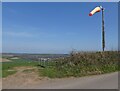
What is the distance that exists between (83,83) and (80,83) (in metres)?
0.13

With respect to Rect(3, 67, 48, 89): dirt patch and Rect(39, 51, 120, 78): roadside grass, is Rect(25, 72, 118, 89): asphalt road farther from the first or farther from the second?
Rect(39, 51, 120, 78): roadside grass

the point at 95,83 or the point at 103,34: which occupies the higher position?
the point at 103,34

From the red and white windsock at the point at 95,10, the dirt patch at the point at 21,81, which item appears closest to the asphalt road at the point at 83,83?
the dirt patch at the point at 21,81

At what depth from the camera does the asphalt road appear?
10645mm

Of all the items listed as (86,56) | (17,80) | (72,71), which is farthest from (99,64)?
(17,80)

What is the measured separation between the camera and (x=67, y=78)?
12.6 metres

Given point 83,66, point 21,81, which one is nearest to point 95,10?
point 83,66

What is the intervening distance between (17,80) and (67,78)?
7.95ft

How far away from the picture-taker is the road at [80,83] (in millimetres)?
10664

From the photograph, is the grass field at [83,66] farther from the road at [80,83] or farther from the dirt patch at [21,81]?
the road at [80,83]

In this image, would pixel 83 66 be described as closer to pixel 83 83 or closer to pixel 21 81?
pixel 83 83

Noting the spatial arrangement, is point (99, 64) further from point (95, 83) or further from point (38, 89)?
point (38, 89)

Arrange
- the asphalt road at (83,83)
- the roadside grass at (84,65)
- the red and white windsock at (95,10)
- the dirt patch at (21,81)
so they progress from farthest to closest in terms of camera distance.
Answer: the red and white windsock at (95,10) < the roadside grass at (84,65) < the dirt patch at (21,81) < the asphalt road at (83,83)

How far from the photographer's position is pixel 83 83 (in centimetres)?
1130
